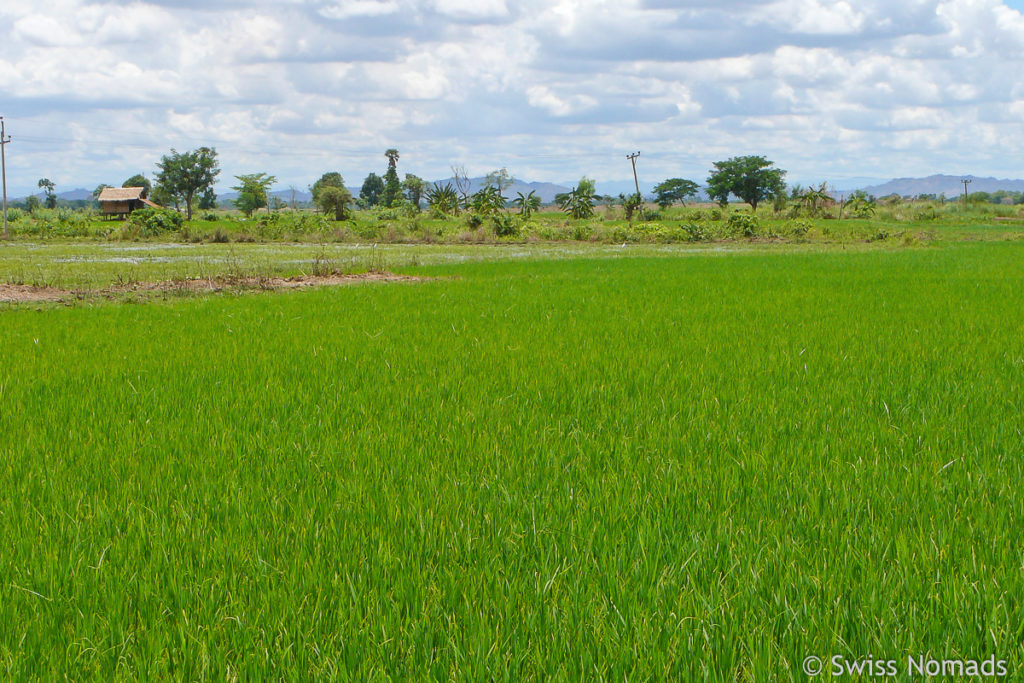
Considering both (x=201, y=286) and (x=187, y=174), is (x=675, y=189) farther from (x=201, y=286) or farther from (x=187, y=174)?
(x=201, y=286)

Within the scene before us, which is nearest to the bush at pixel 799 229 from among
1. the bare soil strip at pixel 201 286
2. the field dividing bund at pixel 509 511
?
the bare soil strip at pixel 201 286

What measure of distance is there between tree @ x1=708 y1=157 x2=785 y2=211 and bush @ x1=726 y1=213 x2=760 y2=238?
123 ft

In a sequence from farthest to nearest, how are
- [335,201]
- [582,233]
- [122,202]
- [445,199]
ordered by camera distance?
1. [122,202]
2. [445,199]
3. [335,201]
4. [582,233]

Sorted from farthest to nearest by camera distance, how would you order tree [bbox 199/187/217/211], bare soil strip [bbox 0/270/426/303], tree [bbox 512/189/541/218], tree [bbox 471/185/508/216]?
tree [bbox 199/187/217/211]
tree [bbox 512/189/541/218]
tree [bbox 471/185/508/216]
bare soil strip [bbox 0/270/426/303]

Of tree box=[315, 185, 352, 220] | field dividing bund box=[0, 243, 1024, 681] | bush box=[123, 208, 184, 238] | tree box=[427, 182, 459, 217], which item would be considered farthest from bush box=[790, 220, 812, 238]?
field dividing bund box=[0, 243, 1024, 681]

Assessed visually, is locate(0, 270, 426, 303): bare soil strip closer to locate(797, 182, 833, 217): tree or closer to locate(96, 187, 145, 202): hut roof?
locate(797, 182, 833, 217): tree

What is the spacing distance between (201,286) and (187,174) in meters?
77.5

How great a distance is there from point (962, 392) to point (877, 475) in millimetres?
2105

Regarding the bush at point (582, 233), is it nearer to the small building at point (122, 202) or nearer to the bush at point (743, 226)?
the bush at point (743, 226)

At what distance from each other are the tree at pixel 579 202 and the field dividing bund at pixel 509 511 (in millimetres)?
60987

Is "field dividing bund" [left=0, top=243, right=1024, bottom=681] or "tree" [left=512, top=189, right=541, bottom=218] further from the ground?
"tree" [left=512, top=189, right=541, bottom=218]

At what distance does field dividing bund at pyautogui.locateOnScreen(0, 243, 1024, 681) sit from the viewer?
204 cm

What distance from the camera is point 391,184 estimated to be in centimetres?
9900

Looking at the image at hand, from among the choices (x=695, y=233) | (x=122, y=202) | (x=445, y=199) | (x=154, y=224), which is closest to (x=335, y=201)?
(x=445, y=199)
